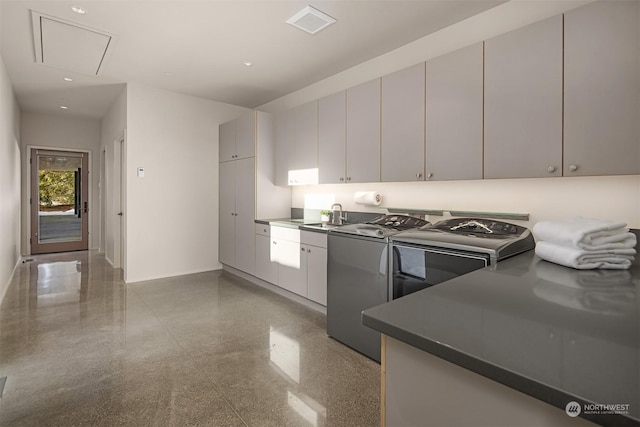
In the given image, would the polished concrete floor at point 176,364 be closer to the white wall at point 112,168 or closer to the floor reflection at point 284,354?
the floor reflection at point 284,354

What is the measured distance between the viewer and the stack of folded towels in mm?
1326

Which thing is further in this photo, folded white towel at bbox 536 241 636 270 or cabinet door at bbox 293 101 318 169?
cabinet door at bbox 293 101 318 169

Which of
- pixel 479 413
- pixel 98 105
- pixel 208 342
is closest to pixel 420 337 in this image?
pixel 479 413

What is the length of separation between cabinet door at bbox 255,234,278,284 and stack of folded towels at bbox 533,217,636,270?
2.96 meters

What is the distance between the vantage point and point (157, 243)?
473cm

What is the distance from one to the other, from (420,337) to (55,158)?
8229 millimetres

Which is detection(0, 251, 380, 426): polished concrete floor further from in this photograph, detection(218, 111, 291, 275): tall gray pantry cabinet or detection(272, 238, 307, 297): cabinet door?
detection(218, 111, 291, 275): tall gray pantry cabinet

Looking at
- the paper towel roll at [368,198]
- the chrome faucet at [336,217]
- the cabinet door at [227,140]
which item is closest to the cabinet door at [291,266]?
the chrome faucet at [336,217]

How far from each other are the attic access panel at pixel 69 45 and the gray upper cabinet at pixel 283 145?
6.25 ft

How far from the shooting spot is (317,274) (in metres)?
3.31

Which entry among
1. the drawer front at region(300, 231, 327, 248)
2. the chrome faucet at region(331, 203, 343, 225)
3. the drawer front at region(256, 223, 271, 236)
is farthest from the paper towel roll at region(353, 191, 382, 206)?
the drawer front at region(256, 223, 271, 236)

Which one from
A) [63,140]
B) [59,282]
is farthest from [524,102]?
[63,140]

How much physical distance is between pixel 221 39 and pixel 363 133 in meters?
1.59

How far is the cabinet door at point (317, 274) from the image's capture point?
10.6 ft
